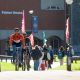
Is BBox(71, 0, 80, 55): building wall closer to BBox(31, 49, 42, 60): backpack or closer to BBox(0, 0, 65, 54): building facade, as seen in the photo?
BBox(0, 0, 65, 54): building facade

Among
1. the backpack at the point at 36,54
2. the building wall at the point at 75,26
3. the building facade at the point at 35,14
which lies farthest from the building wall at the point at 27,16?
the backpack at the point at 36,54

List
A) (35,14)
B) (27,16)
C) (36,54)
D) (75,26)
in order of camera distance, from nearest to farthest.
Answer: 1. (36,54)
2. (75,26)
3. (27,16)
4. (35,14)

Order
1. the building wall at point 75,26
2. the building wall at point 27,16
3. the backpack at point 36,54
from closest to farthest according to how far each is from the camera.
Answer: the backpack at point 36,54 → the building wall at point 75,26 → the building wall at point 27,16

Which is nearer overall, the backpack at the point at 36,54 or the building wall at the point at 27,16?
the backpack at the point at 36,54

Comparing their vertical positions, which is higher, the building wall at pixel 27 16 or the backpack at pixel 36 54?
the building wall at pixel 27 16

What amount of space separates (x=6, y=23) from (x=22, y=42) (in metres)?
54.0

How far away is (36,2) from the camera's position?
2808 inches

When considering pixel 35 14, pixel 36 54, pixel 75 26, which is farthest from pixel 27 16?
pixel 36 54

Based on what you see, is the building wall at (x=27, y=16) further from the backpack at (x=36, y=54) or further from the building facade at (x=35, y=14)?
the backpack at (x=36, y=54)

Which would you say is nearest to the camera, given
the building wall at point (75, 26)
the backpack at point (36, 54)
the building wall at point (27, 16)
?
the backpack at point (36, 54)

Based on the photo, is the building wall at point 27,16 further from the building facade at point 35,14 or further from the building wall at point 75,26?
the building wall at point 75,26

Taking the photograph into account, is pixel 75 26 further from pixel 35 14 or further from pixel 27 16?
pixel 27 16

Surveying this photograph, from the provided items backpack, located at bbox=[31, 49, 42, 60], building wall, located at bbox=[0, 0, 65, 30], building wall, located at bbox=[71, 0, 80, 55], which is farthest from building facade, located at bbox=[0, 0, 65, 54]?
backpack, located at bbox=[31, 49, 42, 60]

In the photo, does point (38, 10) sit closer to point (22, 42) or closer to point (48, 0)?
point (48, 0)
